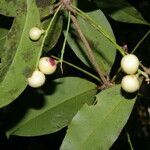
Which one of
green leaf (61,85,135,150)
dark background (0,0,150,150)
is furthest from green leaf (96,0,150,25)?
dark background (0,0,150,150)

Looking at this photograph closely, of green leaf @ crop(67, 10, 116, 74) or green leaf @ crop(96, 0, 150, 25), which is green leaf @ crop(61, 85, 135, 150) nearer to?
green leaf @ crop(67, 10, 116, 74)

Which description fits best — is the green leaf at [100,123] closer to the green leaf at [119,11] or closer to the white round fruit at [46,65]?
the white round fruit at [46,65]

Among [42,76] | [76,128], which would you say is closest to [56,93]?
[76,128]

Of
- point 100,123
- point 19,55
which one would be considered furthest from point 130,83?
point 19,55

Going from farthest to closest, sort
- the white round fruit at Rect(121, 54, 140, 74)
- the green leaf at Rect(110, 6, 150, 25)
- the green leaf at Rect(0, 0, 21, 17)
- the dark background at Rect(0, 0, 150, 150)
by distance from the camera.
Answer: the dark background at Rect(0, 0, 150, 150) → the green leaf at Rect(110, 6, 150, 25) → the green leaf at Rect(0, 0, 21, 17) → the white round fruit at Rect(121, 54, 140, 74)

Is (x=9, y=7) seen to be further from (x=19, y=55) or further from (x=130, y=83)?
(x=130, y=83)

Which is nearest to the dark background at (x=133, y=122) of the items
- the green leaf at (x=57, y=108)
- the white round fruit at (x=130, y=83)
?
the green leaf at (x=57, y=108)
